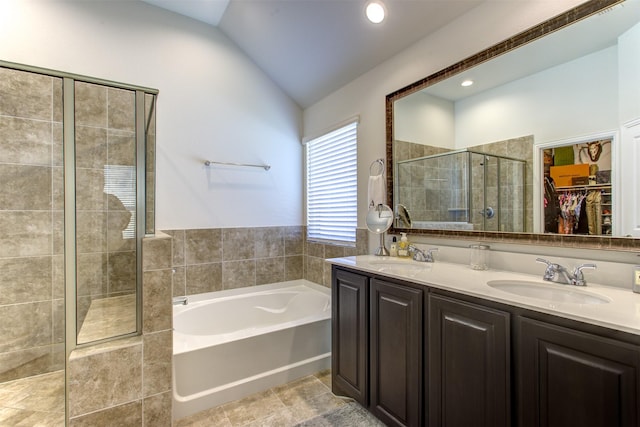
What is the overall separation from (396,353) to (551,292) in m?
0.78

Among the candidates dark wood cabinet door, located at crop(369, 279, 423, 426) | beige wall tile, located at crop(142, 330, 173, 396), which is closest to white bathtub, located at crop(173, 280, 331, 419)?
beige wall tile, located at crop(142, 330, 173, 396)

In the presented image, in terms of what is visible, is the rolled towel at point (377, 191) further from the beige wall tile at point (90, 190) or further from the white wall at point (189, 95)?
the beige wall tile at point (90, 190)

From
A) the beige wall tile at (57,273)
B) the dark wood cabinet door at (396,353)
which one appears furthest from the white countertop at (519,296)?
the beige wall tile at (57,273)

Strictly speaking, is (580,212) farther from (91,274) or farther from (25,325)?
(25,325)

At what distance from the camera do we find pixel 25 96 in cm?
211

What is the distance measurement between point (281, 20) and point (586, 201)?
2.47m

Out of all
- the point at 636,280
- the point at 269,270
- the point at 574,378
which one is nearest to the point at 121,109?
the point at 269,270

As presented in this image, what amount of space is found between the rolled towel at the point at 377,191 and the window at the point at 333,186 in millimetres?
358

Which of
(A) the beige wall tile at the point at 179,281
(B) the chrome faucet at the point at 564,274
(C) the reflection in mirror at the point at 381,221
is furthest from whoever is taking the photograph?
(A) the beige wall tile at the point at 179,281

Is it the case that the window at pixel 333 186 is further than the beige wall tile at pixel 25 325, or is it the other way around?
the window at pixel 333 186

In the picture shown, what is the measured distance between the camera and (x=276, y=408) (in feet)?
6.29

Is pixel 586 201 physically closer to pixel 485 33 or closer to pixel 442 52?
pixel 485 33

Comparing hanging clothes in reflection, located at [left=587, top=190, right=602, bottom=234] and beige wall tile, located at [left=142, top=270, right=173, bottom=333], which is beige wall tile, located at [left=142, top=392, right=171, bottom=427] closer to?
beige wall tile, located at [left=142, top=270, right=173, bottom=333]

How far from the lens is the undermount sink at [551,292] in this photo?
120 centimetres
